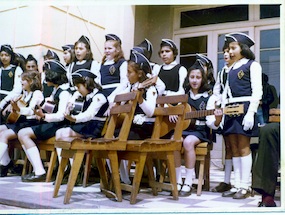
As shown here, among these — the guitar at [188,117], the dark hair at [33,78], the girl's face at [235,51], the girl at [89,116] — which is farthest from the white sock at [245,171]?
the dark hair at [33,78]

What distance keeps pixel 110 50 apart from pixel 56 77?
12.1 inches

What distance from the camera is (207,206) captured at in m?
1.67

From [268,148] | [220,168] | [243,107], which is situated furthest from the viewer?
[220,168]

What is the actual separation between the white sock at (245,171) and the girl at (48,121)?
879 mm

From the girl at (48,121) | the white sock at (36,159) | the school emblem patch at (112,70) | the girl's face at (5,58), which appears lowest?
the white sock at (36,159)

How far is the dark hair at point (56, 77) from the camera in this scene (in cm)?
201

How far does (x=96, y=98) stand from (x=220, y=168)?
2.28ft

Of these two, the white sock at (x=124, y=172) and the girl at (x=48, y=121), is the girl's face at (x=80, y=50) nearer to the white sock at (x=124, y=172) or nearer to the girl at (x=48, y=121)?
the girl at (x=48, y=121)

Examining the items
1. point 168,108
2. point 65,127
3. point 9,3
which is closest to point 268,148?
point 168,108

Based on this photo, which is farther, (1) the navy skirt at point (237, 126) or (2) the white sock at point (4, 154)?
(2) the white sock at point (4, 154)

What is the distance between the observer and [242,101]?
6.03 ft

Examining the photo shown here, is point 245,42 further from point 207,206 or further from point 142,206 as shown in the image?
point 142,206

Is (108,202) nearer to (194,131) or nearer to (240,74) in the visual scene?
(194,131)

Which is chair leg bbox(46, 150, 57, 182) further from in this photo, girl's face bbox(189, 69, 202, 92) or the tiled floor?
girl's face bbox(189, 69, 202, 92)
